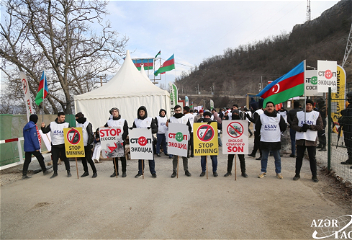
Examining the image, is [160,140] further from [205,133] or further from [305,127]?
[305,127]

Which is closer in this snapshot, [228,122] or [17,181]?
[228,122]

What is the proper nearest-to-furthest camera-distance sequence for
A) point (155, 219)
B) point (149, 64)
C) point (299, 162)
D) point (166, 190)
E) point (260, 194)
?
point (155, 219), point (260, 194), point (166, 190), point (299, 162), point (149, 64)

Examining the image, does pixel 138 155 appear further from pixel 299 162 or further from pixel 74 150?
pixel 299 162

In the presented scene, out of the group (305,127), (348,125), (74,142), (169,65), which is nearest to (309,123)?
(305,127)

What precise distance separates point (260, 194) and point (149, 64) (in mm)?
36833

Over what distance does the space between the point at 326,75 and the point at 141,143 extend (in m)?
8.27

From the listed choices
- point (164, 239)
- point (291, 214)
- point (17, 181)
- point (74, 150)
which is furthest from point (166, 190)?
point (17, 181)

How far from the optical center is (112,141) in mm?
6762

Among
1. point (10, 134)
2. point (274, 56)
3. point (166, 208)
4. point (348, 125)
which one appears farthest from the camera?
point (274, 56)

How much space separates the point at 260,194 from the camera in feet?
16.5

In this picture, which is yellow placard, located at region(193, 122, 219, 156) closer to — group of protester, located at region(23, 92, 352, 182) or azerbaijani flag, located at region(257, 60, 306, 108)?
group of protester, located at region(23, 92, 352, 182)

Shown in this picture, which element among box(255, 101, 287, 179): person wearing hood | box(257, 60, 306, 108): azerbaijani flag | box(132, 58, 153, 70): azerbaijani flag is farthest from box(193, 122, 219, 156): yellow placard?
box(132, 58, 153, 70): azerbaijani flag

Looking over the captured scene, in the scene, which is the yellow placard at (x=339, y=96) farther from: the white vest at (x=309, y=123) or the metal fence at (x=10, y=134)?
the metal fence at (x=10, y=134)

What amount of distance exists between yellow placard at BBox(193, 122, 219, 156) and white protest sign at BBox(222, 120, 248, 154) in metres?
0.26
